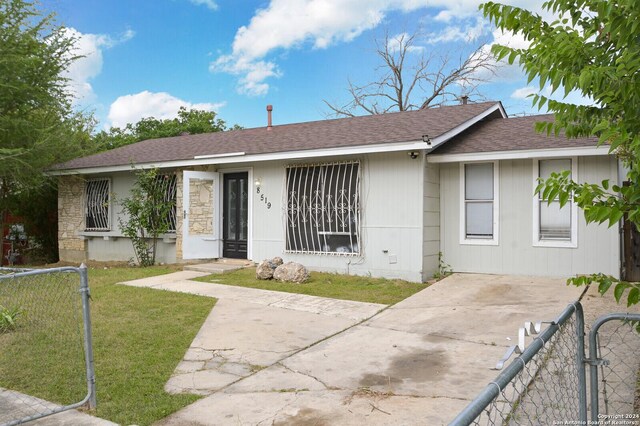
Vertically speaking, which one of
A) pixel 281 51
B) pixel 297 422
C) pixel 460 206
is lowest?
pixel 297 422

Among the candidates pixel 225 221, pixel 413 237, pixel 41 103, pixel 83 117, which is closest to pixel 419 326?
pixel 413 237

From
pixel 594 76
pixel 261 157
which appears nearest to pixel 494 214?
pixel 261 157

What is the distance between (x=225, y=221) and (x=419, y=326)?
7.36 meters

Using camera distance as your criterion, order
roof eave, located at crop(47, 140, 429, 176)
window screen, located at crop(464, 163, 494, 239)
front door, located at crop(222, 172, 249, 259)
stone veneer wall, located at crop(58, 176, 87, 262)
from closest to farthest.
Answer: roof eave, located at crop(47, 140, 429, 176) < window screen, located at crop(464, 163, 494, 239) < front door, located at crop(222, 172, 249, 259) < stone veneer wall, located at crop(58, 176, 87, 262)

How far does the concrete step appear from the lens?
11.0 m

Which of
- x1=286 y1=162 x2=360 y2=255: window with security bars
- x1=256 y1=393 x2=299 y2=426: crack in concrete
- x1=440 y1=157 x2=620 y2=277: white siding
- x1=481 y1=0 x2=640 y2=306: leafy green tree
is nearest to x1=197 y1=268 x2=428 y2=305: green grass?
x1=286 y1=162 x2=360 y2=255: window with security bars

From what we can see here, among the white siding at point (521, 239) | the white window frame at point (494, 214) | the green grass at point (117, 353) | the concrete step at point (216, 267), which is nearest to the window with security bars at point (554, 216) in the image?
the white siding at point (521, 239)

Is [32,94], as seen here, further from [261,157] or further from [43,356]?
[43,356]

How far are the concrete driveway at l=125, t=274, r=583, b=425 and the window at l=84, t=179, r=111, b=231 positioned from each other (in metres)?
8.21

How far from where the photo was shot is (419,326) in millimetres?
6281

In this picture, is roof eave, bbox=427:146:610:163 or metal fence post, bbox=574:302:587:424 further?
roof eave, bbox=427:146:610:163

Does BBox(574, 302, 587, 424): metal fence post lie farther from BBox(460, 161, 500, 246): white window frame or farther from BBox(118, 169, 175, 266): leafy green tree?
BBox(118, 169, 175, 266): leafy green tree

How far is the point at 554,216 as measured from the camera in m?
9.18

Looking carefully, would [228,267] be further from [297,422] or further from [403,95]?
[403,95]
